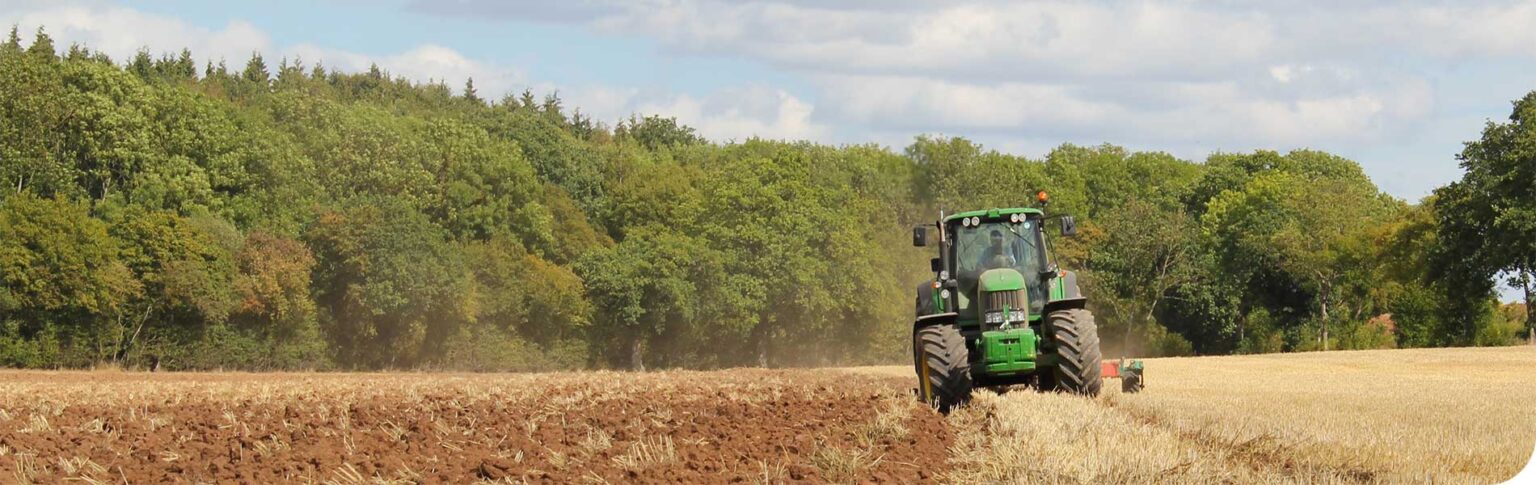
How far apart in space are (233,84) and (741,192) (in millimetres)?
34435

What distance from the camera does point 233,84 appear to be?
8781 cm

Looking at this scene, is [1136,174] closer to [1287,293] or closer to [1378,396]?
[1287,293]

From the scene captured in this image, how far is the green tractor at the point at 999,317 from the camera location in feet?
59.5

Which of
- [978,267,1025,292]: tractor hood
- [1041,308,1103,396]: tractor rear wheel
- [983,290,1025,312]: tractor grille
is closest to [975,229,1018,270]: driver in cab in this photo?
[978,267,1025,292]: tractor hood

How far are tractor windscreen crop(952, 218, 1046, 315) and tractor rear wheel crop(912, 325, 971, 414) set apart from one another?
1819 millimetres

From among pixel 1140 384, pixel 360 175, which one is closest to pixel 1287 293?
pixel 360 175

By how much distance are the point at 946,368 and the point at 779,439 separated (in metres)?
4.84

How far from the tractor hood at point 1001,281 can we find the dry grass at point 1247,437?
4.12ft

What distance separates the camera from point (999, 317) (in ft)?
61.5

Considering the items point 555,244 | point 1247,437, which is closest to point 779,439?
point 1247,437

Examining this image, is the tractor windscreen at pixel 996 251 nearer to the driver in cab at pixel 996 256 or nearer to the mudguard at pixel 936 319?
the driver in cab at pixel 996 256

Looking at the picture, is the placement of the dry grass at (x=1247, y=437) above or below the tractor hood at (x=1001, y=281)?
below

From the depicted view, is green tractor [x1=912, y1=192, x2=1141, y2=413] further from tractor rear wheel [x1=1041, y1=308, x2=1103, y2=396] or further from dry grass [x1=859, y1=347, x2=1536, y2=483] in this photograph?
dry grass [x1=859, y1=347, x2=1536, y2=483]

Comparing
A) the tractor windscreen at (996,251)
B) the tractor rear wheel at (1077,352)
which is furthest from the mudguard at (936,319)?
the tractor rear wheel at (1077,352)
